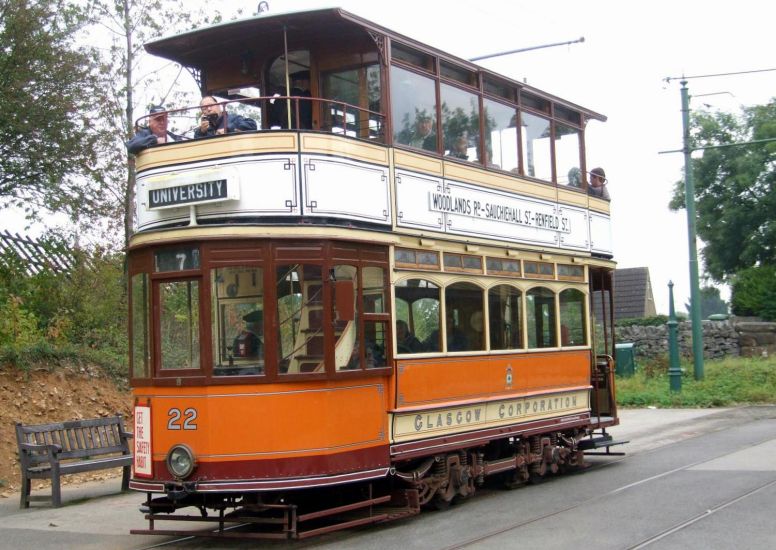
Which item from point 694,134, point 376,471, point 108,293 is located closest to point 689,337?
point 694,134

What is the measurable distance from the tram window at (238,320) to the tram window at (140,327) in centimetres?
83

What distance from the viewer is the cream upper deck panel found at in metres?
9.80

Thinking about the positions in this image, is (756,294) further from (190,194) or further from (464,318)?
(190,194)

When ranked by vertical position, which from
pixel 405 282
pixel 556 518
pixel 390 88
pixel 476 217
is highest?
pixel 390 88

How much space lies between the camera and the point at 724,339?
3294 centimetres

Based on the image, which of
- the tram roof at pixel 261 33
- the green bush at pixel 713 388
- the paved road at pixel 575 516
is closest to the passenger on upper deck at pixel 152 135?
the tram roof at pixel 261 33

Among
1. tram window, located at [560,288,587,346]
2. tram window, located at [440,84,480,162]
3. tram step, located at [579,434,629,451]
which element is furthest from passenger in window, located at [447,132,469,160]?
tram step, located at [579,434,629,451]

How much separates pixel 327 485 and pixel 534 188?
5.76m

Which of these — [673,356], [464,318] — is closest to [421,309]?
[464,318]

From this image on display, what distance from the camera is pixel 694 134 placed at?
1726 inches

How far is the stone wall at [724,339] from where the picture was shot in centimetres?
3269

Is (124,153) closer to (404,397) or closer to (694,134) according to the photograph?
(404,397)

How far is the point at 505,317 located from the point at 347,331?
3.27 meters

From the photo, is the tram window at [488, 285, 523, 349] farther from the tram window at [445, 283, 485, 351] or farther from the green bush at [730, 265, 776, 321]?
the green bush at [730, 265, 776, 321]
